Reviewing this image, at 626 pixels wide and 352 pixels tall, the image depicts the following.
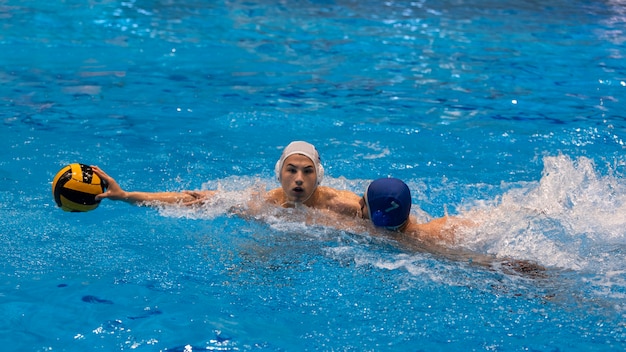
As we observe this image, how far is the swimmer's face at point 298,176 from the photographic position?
4922mm

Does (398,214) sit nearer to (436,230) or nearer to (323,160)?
(436,230)

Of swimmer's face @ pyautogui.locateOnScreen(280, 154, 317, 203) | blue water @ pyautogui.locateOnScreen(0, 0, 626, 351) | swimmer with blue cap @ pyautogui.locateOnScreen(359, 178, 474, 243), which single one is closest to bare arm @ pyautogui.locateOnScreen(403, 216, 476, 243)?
swimmer with blue cap @ pyautogui.locateOnScreen(359, 178, 474, 243)

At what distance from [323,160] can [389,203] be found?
2253 mm

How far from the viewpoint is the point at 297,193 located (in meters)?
4.95

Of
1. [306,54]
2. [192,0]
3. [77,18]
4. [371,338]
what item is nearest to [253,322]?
[371,338]

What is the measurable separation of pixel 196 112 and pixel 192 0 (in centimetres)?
591

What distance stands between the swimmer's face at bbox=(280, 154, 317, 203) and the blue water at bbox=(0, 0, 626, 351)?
0.24 m

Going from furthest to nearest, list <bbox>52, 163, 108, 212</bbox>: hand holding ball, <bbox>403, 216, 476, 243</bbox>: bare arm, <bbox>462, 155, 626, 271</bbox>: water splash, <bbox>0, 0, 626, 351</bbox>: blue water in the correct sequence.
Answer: <bbox>403, 216, 476, 243</bbox>: bare arm < <bbox>462, 155, 626, 271</bbox>: water splash < <bbox>52, 163, 108, 212</bbox>: hand holding ball < <bbox>0, 0, 626, 351</bbox>: blue water

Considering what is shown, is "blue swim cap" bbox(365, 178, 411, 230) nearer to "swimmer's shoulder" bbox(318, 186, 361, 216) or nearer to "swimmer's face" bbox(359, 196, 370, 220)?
"swimmer's face" bbox(359, 196, 370, 220)

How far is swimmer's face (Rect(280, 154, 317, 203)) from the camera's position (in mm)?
4922

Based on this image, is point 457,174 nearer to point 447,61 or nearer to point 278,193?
point 278,193

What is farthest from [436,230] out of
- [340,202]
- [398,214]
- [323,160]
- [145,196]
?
[323,160]

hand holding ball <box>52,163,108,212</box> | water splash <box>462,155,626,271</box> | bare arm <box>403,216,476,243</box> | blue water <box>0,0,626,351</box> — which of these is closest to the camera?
blue water <box>0,0,626,351</box>

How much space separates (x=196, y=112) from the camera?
7965mm
